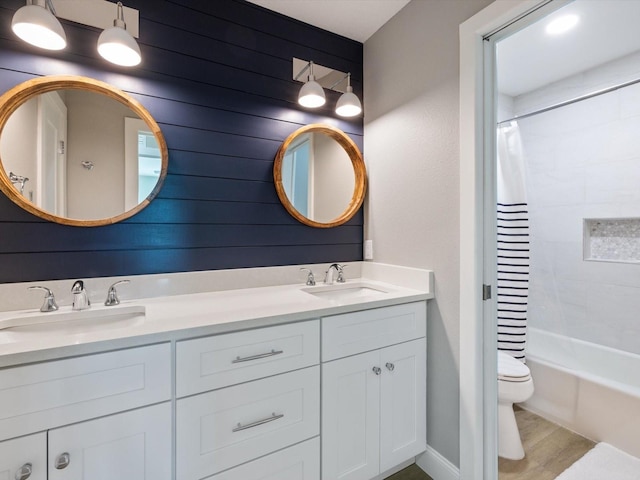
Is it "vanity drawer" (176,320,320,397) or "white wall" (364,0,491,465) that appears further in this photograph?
"white wall" (364,0,491,465)

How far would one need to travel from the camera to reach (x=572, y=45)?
185 cm

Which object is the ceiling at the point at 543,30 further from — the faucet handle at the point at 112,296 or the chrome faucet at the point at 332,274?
the faucet handle at the point at 112,296

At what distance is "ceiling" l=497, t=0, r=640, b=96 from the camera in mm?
1563

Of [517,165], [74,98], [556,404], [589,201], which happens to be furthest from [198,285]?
[589,201]

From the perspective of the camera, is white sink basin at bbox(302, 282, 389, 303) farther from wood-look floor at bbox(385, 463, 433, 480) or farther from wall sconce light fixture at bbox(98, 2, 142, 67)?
wall sconce light fixture at bbox(98, 2, 142, 67)

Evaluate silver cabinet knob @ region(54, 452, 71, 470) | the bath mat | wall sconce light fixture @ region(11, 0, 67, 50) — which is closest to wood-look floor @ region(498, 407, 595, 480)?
the bath mat

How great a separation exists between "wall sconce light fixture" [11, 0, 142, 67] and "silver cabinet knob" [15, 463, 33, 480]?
1.44m

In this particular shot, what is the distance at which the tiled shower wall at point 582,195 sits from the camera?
198 centimetres

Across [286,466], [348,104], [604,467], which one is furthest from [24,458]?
[604,467]

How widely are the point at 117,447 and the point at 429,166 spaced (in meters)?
1.66

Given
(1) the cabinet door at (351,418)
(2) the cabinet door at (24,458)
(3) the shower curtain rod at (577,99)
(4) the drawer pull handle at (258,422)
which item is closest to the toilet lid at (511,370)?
(1) the cabinet door at (351,418)

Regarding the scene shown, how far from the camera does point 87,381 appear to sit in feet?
2.90

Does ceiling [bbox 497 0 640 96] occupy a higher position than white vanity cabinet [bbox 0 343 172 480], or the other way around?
ceiling [bbox 497 0 640 96]

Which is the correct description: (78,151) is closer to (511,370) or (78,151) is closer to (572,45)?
(511,370)
